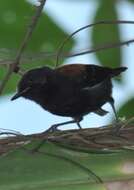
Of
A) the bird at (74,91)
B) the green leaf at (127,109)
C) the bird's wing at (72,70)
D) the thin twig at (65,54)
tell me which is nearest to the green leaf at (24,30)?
the thin twig at (65,54)

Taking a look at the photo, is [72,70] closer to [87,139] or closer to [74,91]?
[74,91]

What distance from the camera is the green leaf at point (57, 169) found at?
79 cm

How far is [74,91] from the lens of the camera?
1300 millimetres

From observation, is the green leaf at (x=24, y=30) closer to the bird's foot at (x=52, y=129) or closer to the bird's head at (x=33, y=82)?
the bird's foot at (x=52, y=129)

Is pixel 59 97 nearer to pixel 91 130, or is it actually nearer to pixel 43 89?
pixel 43 89

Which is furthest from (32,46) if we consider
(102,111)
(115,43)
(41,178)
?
(102,111)

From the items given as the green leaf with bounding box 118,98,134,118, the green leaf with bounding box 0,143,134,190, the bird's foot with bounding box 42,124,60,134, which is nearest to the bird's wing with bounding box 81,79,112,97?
the bird's foot with bounding box 42,124,60,134

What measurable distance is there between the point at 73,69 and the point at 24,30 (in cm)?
73

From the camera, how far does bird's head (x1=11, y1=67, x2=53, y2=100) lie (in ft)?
3.68

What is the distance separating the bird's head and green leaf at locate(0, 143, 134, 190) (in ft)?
0.92

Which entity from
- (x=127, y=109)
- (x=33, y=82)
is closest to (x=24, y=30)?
(x=127, y=109)

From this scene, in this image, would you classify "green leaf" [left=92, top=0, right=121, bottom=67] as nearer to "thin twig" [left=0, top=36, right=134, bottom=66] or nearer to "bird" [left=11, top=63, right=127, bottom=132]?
"thin twig" [left=0, top=36, right=134, bottom=66]

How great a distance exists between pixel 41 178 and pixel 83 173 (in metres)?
0.09

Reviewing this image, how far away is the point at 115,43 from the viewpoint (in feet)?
1.99
